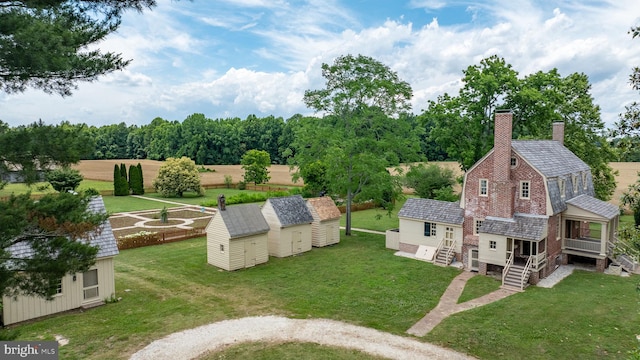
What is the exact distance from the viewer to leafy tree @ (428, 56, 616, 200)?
2872 centimetres

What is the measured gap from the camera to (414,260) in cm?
2452

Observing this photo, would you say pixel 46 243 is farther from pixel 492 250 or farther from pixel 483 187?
pixel 483 187

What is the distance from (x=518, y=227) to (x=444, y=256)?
4.48 meters

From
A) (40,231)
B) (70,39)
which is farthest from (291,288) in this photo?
(70,39)

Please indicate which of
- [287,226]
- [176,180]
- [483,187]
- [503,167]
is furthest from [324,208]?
[176,180]

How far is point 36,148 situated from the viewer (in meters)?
8.34

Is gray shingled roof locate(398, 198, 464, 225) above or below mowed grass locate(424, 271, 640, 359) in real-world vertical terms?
above

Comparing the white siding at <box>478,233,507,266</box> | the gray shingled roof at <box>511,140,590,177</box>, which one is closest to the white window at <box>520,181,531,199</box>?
the gray shingled roof at <box>511,140,590,177</box>

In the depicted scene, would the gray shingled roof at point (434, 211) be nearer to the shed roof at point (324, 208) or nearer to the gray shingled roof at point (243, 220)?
the shed roof at point (324, 208)

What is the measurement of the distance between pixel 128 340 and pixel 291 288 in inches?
298

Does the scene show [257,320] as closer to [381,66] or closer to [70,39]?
[70,39]

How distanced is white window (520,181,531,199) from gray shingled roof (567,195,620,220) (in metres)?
3.20

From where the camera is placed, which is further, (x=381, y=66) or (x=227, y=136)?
(x=227, y=136)

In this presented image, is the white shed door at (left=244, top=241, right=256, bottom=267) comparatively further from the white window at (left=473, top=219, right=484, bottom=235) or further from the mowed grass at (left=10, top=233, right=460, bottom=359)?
the white window at (left=473, top=219, right=484, bottom=235)
